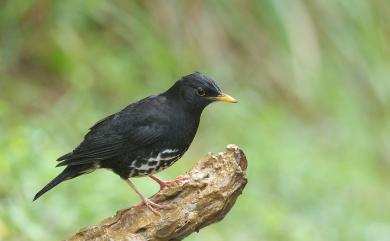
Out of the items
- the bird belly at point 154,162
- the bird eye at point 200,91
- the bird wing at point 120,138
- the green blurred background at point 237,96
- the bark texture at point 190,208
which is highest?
the green blurred background at point 237,96

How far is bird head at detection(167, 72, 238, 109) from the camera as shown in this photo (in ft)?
15.9

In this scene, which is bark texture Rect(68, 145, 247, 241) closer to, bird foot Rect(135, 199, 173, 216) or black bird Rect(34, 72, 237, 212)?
bird foot Rect(135, 199, 173, 216)

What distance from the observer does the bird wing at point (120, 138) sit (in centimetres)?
478

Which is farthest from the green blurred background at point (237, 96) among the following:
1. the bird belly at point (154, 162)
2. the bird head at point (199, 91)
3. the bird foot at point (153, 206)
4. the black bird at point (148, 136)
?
the bird foot at point (153, 206)

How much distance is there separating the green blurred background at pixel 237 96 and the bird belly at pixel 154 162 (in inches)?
53.1

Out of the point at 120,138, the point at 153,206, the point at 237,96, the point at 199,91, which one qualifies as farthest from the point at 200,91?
the point at 237,96

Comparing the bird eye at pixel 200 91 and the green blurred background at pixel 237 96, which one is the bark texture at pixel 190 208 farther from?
the green blurred background at pixel 237 96

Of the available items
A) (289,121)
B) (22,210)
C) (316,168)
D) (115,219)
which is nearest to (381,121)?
(289,121)

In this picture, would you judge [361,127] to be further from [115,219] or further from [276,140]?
[115,219]

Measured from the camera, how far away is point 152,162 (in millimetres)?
4746

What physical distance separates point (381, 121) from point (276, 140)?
2.01 m

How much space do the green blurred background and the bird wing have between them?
1216 mm

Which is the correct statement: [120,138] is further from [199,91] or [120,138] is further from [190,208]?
[190,208]

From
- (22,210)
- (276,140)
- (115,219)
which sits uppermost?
(276,140)
